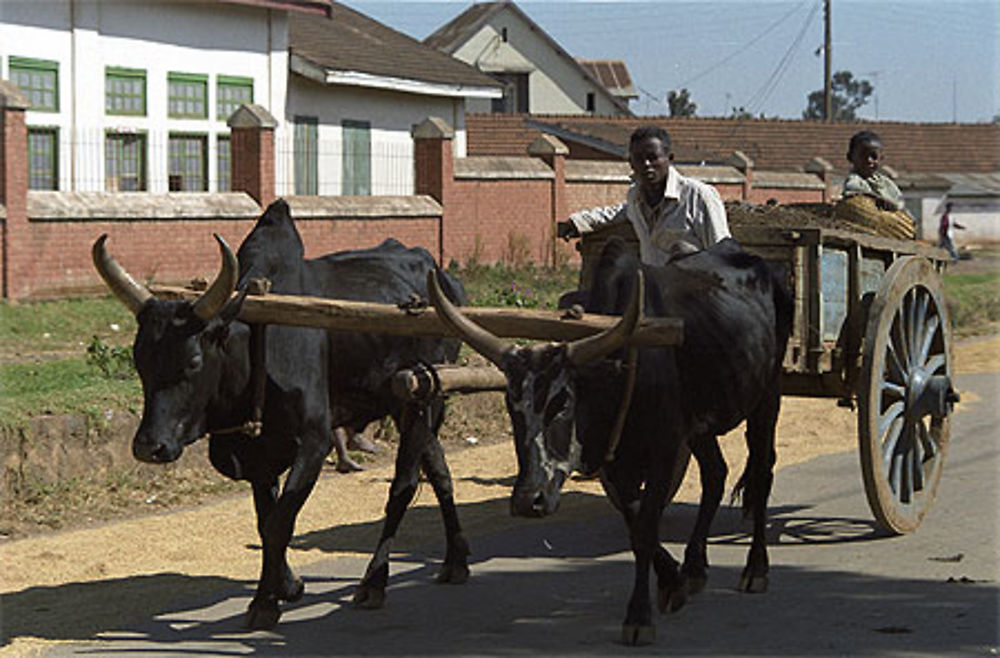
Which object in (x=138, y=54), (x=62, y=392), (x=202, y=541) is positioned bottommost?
(x=202, y=541)

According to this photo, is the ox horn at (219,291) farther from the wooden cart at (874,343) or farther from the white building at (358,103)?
the white building at (358,103)

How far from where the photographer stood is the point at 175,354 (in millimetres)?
7223

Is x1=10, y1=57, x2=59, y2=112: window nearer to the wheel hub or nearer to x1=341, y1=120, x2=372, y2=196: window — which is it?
x1=341, y1=120, x2=372, y2=196: window

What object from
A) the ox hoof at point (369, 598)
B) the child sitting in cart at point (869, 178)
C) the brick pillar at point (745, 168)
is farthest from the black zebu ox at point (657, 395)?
the brick pillar at point (745, 168)

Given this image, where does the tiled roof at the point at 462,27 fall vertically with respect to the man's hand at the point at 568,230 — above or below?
above

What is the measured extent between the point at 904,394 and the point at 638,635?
10.1ft

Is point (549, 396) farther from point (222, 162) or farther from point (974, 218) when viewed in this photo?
point (974, 218)

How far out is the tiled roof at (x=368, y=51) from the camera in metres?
31.6

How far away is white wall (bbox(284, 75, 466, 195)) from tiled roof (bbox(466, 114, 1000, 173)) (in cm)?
752

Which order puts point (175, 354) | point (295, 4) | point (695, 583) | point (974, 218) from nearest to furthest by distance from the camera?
point (175, 354) → point (695, 583) → point (295, 4) → point (974, 218)

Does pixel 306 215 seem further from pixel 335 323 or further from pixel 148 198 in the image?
pixel 335 323

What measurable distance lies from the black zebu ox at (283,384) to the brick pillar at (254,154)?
15050 mm

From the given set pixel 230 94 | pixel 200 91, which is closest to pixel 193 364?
pixel 200 91

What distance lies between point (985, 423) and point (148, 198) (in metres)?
12.2
